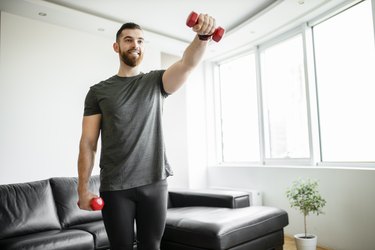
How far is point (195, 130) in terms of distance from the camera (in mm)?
4504

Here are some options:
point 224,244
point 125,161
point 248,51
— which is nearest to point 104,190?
point 125,161

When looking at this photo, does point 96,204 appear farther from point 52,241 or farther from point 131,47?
point 52,241

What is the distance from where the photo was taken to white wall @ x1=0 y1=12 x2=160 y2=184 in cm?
284

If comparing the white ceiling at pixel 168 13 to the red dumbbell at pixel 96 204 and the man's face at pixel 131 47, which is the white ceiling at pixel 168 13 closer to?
the man's face at pixel 131 47

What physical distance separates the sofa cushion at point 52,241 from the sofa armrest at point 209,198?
43.1 inches

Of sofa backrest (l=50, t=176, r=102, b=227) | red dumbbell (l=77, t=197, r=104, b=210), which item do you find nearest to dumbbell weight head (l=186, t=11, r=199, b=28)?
red dumbbell (l=77, t=197, r=104, b=210)

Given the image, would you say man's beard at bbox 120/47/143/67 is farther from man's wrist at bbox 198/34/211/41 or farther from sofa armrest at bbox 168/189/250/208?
sofa armrest at bbox 168/189/250/208

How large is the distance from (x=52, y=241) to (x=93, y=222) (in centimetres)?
57

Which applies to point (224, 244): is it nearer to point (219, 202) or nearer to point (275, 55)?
point (219, 202)

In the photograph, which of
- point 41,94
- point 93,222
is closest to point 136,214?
point 93,222

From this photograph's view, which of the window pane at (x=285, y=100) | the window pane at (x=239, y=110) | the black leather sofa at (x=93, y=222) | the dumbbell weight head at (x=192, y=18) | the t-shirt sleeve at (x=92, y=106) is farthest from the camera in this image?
the window pane at (x=239, y=110)

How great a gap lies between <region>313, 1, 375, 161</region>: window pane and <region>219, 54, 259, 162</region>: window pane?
1.05 m

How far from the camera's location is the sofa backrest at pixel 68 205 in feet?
8.57

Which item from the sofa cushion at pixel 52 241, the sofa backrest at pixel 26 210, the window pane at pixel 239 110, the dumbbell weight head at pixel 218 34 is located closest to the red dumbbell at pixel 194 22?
the dumbbell weight head at pixel 218 34
